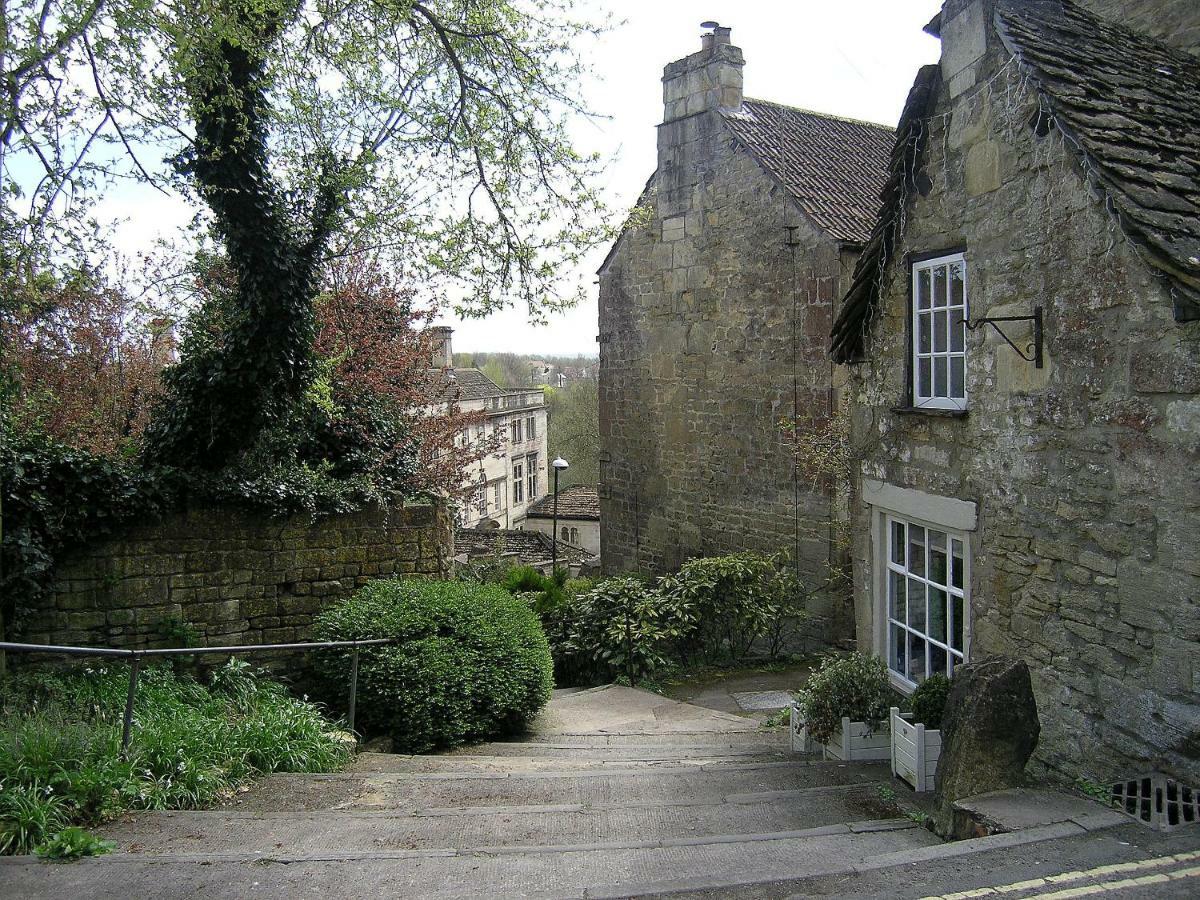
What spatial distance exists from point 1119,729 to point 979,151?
3.90 metres

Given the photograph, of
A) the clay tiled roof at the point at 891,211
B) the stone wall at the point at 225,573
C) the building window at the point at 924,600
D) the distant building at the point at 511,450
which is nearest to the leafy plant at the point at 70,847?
the stone wall at the point at 225,573

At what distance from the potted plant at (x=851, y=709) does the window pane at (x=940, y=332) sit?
8.16ft

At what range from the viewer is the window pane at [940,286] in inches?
275

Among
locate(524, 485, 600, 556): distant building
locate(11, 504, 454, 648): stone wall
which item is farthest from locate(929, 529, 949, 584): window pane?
locate(524, 485, 600, 556): distant building

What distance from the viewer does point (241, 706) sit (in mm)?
7637

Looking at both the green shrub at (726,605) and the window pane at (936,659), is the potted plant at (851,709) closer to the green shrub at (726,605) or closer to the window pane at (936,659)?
the window pane at (936,659)

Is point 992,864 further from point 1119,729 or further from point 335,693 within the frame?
point 335,693

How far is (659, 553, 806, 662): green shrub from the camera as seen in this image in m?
12.3

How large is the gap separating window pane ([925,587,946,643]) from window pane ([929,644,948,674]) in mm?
99

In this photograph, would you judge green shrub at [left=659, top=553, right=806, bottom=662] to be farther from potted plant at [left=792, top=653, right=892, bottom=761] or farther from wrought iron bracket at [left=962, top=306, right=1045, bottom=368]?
wrought iron bracket at [left=962, top=306, right=1045, bottom=368]

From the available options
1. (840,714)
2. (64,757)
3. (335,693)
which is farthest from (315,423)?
(840,714)

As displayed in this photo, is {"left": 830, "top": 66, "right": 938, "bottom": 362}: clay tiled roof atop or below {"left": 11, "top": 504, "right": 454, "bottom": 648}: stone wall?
atop

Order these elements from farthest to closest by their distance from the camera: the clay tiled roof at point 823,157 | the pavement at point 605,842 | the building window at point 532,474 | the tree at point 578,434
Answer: the building window at point 532,474, the tree at point 578,434, the clay tiled roof at point 823,157, the pavement at point 605,842

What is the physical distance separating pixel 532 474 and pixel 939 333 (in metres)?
42.4
